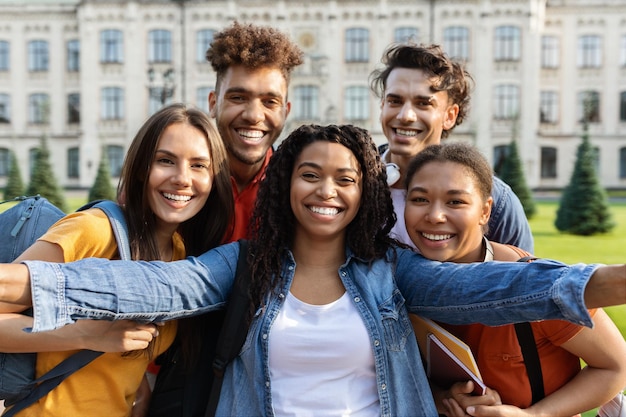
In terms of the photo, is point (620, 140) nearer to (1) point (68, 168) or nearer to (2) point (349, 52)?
(2) point (349, 52)

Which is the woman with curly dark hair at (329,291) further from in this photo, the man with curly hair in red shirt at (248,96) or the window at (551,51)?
the window at (551,51)

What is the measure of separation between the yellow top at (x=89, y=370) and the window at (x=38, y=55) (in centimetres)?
3107

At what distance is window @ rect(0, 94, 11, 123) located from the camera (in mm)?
29781

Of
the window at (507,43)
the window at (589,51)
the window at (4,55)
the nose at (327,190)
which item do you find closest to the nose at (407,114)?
the nose at (327,190)

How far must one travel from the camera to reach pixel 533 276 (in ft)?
6.29

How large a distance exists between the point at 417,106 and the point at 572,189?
43.8 ft

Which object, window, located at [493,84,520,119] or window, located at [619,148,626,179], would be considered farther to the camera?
window, located at [619,148,626,179]

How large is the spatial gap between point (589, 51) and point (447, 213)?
3016 cm

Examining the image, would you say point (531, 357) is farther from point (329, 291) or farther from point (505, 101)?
point (505, 101)

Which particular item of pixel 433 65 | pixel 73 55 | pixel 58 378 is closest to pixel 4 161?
pixel 73 55

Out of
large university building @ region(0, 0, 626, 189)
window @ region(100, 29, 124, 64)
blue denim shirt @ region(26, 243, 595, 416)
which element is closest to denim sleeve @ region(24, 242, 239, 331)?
blue denim shirt @ region(26, 243, 595, 416)

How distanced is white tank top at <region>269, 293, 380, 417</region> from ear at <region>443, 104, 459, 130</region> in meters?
1.66

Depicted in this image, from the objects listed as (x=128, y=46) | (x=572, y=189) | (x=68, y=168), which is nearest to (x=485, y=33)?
(x=572, y=189)

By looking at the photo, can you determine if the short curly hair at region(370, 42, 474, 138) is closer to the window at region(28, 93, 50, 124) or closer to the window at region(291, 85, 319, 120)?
the window at region(291, 85, 319, 120)
